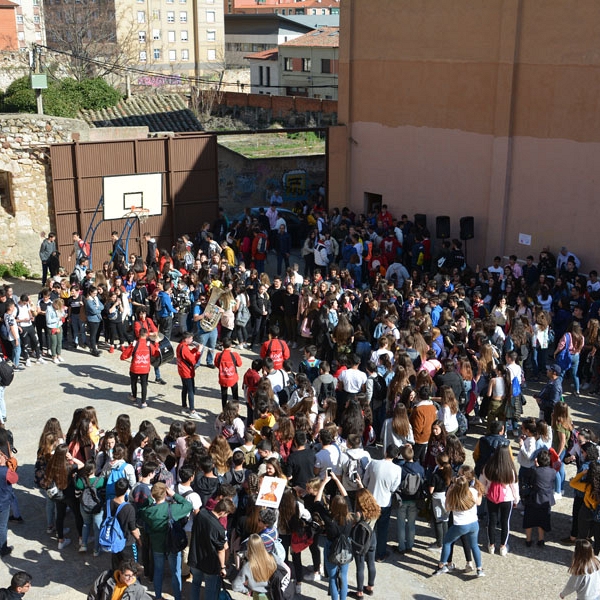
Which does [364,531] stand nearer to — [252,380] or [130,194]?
[252,380]

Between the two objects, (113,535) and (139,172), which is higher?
(139,172)

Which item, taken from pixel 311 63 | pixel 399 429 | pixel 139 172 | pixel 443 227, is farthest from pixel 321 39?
pixel 399 429

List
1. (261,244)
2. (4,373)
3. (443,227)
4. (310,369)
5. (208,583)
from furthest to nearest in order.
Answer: (443,227), (261,244), (310,369), (4,373), (208,583)

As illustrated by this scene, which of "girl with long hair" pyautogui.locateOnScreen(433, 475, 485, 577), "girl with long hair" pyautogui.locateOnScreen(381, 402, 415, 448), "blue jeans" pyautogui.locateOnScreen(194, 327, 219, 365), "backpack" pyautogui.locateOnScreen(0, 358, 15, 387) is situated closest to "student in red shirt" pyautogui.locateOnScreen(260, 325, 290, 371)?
"blue jeans" pyautogui.locateOnScreen(194, 327, 219, 365)

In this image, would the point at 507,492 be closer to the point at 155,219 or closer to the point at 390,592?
the point at 390,592

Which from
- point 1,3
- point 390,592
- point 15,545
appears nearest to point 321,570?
point 390,592

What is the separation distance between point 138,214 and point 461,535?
15305 mm

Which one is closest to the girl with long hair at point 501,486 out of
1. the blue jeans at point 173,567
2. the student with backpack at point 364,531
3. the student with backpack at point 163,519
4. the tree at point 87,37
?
the student with backpack at point 364,531

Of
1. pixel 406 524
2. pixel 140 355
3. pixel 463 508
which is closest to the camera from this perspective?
pixel 463 508

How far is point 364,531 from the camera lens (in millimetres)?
8680

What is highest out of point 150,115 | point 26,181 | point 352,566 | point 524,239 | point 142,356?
point 150,115

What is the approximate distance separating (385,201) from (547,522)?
14298 mm

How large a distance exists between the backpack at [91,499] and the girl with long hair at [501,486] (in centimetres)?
435

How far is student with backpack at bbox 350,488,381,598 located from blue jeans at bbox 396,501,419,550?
0.70 meters
